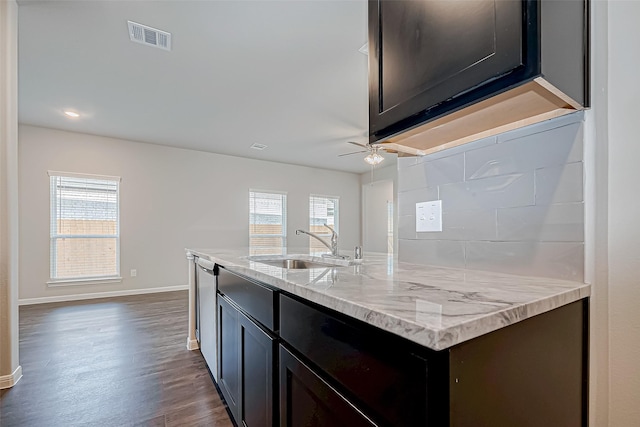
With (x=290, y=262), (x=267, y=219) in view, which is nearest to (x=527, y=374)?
(x=290, y=262)

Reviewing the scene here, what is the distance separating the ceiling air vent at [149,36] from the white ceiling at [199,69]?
0.17 feet

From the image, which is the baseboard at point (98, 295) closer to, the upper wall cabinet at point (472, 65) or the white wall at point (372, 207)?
the white wall at point (372, 207)

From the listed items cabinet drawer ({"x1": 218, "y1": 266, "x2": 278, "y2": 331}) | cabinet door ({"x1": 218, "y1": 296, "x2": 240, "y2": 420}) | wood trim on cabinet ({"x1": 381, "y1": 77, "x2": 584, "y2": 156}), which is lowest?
cabinet door ({"x1": 218, "y1": 296, "x2": 240, "y2": 420})

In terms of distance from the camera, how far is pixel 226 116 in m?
3.97

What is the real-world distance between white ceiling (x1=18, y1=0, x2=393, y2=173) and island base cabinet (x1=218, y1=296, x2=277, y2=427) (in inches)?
80.0

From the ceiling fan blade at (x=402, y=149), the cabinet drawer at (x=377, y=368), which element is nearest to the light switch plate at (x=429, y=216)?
the ceiling fan blade at (x=402, y=149)

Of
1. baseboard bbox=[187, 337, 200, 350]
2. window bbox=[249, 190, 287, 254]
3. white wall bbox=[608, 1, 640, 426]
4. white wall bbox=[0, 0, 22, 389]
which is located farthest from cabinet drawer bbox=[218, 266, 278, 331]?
window bbox=[249, 190, 287, 254]

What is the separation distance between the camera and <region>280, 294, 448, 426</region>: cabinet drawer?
1.62 ft

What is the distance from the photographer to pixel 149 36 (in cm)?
235

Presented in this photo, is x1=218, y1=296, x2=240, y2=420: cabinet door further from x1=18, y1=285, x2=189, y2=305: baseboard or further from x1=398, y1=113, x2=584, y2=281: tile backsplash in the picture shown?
x1=18, y1=285, x2=189, y2=305: baseboard

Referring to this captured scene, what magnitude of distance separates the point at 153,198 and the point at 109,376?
3668mm

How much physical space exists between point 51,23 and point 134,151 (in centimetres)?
311

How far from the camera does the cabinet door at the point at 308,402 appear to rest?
2.27 ft

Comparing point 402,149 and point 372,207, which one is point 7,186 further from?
point 372,207
